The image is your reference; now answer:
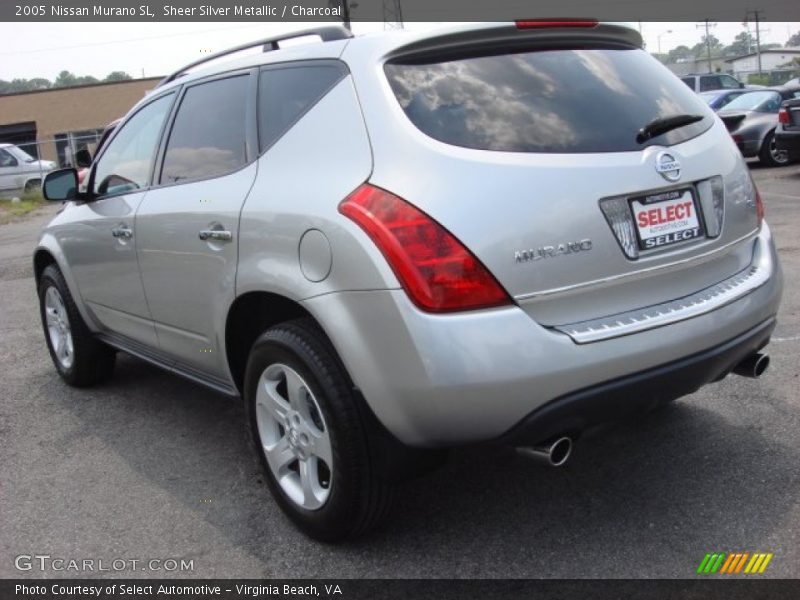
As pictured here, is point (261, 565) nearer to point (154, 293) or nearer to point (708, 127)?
point (154, 293)

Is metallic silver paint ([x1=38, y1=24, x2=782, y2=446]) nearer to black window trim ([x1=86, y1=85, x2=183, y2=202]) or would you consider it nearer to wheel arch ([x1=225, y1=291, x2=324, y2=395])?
wheel arch ([x1=225, y1=291, x2=324, y2=395])

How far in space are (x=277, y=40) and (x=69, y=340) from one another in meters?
2.58

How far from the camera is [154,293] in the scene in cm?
379

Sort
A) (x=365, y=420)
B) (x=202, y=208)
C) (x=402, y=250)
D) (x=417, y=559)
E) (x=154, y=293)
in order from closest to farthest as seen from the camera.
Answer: (x=402, y=250), (x=365, y=420), (x=417, y=559), (x=202, y=208), (x=154, y=293)

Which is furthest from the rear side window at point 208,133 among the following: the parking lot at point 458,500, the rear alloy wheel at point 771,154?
the rear alloy wheel at point 771,154

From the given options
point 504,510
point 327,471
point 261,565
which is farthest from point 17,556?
point 504,510

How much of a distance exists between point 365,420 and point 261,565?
2.32 ft

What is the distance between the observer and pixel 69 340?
4.99 metres

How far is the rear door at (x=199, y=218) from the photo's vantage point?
320 cm

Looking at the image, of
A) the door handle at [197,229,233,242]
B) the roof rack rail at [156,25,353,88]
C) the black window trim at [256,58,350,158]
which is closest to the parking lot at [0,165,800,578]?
the door handle at [197,229,233,242]

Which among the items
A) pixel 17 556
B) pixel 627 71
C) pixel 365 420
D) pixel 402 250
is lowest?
pixel 17 556

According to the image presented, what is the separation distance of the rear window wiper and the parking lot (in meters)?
1.38

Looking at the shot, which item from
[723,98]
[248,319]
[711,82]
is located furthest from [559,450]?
[711,82]

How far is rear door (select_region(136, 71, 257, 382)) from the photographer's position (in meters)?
3.20
